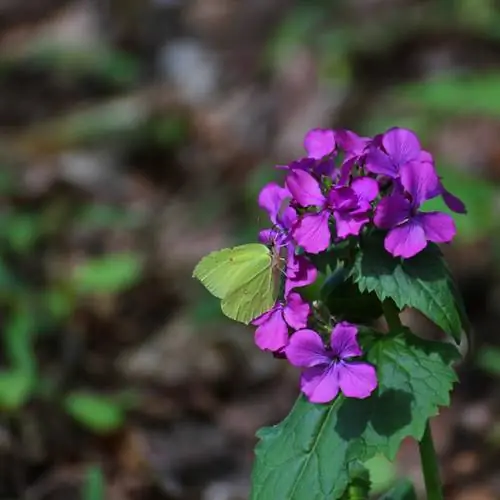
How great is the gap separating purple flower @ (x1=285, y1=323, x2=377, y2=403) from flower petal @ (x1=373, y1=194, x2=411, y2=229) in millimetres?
164

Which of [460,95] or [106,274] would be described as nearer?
[106,274]

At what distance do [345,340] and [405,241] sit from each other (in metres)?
0.18

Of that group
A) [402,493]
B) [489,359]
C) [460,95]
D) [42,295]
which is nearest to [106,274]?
[42,295]

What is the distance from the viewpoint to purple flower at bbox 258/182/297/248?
1.72 meters

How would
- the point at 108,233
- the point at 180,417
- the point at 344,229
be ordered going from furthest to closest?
the point at 108,233 < the point at 180,417 < the point at 344,229

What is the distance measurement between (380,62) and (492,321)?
2236mm

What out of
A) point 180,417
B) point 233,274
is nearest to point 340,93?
point 180,417

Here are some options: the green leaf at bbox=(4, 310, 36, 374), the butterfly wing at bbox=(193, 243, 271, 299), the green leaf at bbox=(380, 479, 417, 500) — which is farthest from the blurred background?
the butterfly wing at bbox=(193, 243, 271, 299)

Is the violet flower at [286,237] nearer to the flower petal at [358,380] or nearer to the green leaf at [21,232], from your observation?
the flower petal at [358,380]

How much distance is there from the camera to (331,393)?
5.45ft

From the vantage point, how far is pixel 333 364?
167cm

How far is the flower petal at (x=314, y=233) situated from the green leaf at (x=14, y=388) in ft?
5.56

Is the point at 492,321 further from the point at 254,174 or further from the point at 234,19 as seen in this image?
the point at 234,19

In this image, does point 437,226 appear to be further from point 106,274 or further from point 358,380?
point 106,274
